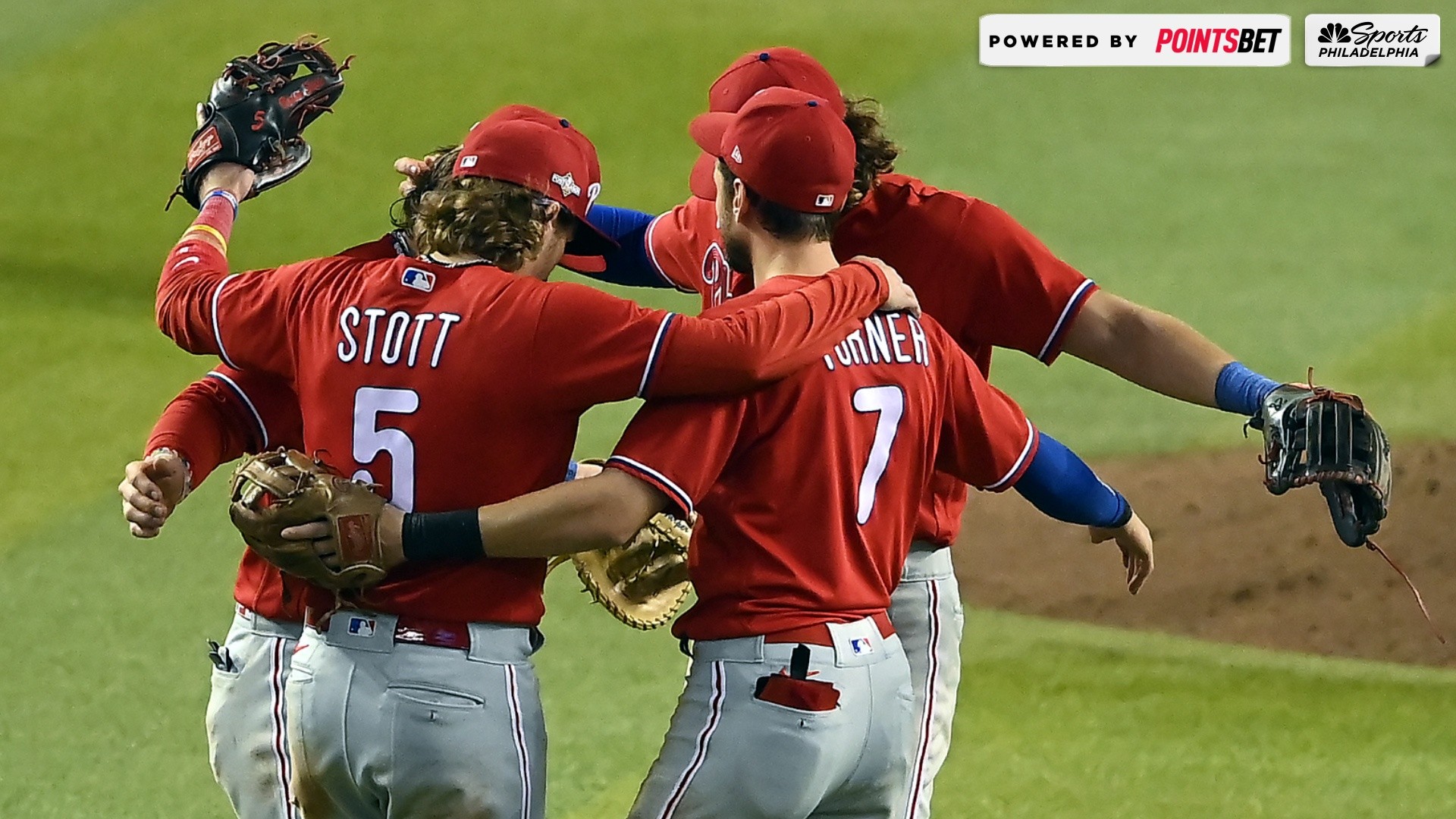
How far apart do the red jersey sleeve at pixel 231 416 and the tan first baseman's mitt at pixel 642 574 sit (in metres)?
0.69

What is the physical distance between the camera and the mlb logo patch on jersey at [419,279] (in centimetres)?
307

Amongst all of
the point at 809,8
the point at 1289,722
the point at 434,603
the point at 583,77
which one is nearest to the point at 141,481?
the point at 434,603

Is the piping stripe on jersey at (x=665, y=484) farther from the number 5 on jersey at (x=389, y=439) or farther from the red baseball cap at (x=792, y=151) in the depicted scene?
the red baseball cap at (x=792, y=151)

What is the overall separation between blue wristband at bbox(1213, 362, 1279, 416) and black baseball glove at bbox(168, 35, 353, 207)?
6.31 feet

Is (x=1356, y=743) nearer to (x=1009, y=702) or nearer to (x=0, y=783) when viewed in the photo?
(x=1009, y=702)

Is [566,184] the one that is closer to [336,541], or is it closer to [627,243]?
[336,541]

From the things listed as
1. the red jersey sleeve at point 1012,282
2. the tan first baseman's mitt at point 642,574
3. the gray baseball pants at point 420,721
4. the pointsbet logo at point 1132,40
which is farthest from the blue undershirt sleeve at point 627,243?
the pointsbet logo at point 1132,40

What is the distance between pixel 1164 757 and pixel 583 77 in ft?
24.3

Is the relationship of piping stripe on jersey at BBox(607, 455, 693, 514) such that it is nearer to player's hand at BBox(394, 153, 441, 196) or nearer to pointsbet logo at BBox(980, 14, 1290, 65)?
player's hand at BBox(394, 153, 441, 196)

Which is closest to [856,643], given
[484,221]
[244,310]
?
[484,221]

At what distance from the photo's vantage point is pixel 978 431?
337 cm

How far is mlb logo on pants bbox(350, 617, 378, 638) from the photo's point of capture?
3.07m

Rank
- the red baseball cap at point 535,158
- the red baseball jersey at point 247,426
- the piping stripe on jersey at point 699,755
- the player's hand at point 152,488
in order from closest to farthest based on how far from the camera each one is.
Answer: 1. the piping stripe on jersey at point 699,755
2. the red baseball cap at point 535,158
3. the player's hand at point 152,488
4. the red baseball jersey at point 247,426

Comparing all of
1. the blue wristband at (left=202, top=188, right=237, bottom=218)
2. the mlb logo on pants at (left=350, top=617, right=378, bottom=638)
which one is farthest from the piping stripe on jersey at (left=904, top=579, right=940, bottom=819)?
the blue wristband at (left=202, top=188, right=237, bottom=218)
